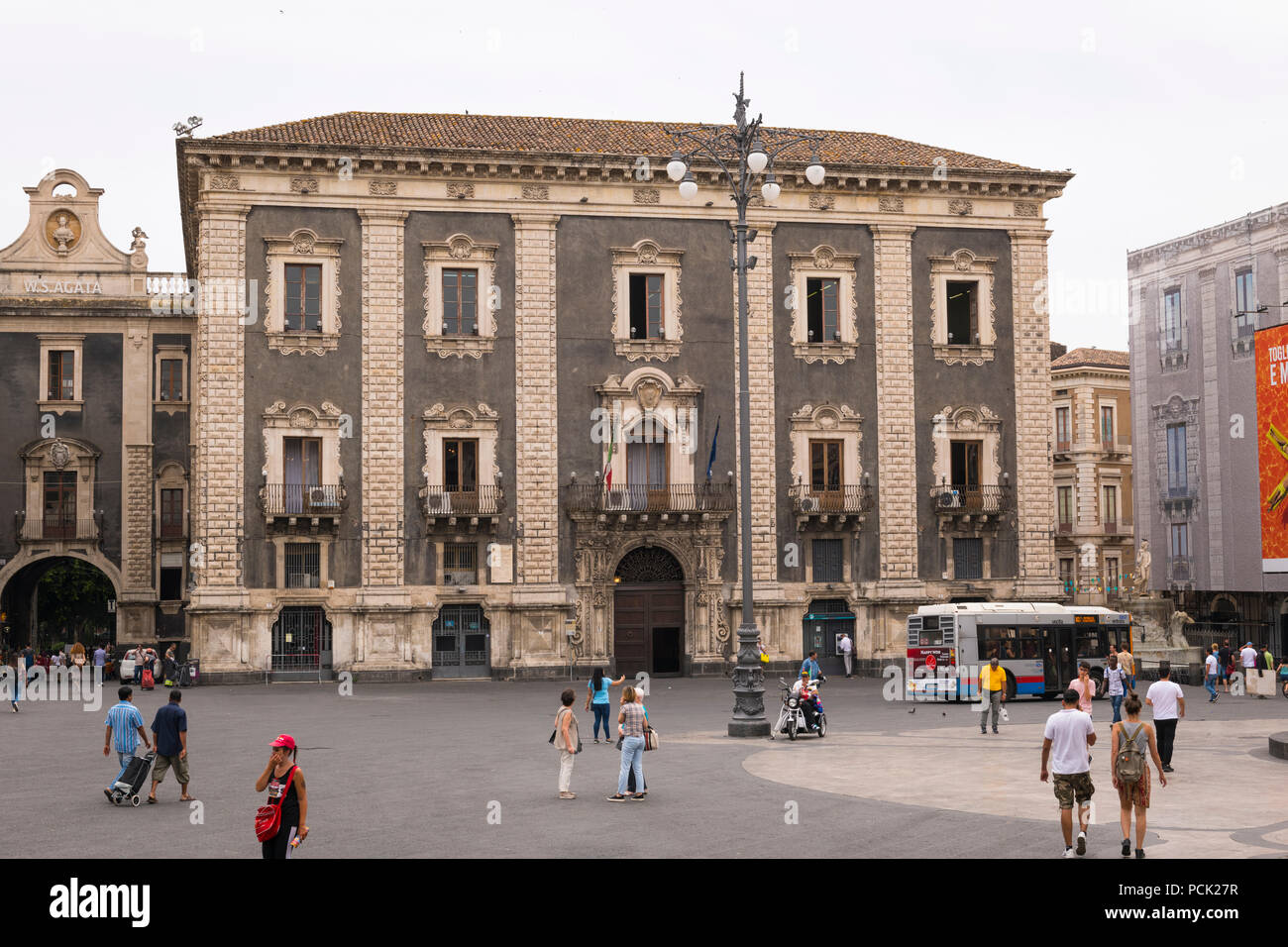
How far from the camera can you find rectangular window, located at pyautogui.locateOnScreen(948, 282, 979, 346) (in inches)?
1871

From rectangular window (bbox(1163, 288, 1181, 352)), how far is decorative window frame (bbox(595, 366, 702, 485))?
23.7 metres

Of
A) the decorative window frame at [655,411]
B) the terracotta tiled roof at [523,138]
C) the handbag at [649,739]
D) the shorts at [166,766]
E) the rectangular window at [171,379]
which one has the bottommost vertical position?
the shorts at [166,766]

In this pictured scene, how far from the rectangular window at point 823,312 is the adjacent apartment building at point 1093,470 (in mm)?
27524

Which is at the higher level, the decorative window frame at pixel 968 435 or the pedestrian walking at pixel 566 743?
the decorative window frame at pixel 968 435

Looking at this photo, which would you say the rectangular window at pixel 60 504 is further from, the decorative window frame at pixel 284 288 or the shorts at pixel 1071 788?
the shorts at pixel 1071 788

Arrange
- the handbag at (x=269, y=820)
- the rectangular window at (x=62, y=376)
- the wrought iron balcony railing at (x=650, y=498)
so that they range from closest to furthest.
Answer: the handbag at (x=269, y=820) < the wrought iron balcony railing at (x=650, y=498) < the rectangular window at (x=62, y=376)

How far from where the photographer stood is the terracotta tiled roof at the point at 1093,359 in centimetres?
7069

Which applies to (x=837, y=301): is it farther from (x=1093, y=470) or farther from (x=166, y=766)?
(x=166, y=766)

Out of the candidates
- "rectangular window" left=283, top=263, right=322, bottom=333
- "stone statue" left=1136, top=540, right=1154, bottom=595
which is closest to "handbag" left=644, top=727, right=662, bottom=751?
"rectangular window" left=283, top=263, right=322, bottom=333

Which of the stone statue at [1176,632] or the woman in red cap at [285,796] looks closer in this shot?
the woman in red cap at [285,796]

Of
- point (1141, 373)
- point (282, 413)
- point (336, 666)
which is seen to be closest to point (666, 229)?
point (282, 413)

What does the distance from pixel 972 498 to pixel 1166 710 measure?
2711 cm

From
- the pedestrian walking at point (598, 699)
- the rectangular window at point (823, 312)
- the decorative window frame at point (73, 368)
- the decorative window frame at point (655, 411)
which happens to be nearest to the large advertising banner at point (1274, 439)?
the pedestrian walking at point (598, 699)

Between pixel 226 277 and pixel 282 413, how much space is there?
4.37 meters
